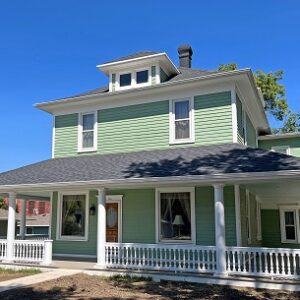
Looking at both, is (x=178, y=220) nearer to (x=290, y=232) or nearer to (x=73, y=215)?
(x=73, y=215)

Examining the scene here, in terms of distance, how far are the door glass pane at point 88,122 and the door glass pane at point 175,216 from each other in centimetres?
468

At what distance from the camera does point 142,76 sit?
15.8 m

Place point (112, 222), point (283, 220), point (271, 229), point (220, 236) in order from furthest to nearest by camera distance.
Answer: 1. point (271, 229)
2. point (283, 220)
3. point (112, 222)
4. point (220, 236)

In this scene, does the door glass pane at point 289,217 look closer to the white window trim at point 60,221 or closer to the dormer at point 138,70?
the dormer at point 138,70

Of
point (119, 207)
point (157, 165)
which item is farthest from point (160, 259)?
point (119, 207)

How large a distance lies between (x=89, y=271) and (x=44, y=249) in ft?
7.36

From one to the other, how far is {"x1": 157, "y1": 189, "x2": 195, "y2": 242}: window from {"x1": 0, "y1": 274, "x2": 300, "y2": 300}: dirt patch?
2739 millimetres

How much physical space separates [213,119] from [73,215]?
6671 mm

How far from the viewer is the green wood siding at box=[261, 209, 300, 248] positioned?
18.2 metres

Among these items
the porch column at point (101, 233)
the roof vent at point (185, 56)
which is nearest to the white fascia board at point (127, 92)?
the porch column at point (101, 233)

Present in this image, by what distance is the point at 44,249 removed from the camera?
13.1m

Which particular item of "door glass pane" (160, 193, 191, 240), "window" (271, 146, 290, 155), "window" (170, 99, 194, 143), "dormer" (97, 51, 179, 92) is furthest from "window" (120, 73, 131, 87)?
"window" (271, 146, 290, 155)

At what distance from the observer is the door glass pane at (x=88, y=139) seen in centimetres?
1593

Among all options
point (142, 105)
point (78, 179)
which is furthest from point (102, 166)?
point (142, 105)
